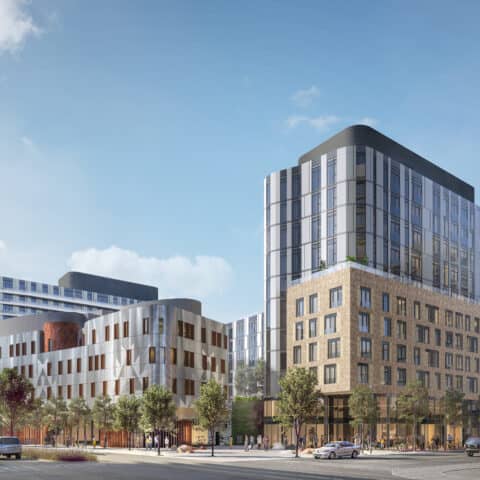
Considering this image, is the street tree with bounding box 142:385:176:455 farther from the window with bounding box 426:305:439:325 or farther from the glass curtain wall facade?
the window with bounding box 426:305:439:325

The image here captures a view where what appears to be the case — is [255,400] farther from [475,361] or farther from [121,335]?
[475,361]

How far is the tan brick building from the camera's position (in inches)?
3691

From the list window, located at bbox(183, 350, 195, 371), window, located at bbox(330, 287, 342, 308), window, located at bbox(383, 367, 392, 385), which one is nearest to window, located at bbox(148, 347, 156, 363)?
window, located at bbox(183, 350, 195, 371)

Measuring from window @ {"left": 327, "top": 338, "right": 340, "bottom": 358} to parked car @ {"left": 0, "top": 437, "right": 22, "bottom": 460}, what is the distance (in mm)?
43966

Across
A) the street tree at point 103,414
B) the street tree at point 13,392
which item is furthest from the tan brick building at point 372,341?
the street tree at point 13,392

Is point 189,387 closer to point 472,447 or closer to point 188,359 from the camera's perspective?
point 188,359


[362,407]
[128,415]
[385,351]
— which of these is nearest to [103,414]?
[128,415]

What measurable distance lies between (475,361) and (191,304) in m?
42.4

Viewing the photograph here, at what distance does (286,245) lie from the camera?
11512 cm

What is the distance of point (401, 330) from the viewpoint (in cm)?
10069

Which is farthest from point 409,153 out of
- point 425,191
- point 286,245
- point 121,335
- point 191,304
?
point 121,335

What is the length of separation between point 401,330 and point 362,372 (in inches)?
410

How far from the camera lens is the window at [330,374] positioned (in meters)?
94.2

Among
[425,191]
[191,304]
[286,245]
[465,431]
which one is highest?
[425,191]
